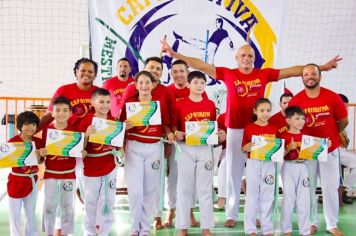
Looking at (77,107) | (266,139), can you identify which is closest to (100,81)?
(77,107)

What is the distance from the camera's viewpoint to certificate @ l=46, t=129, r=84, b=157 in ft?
10.4

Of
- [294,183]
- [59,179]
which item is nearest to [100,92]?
[59,179]

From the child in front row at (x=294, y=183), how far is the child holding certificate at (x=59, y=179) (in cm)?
184

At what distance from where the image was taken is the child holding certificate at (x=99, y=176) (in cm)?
336

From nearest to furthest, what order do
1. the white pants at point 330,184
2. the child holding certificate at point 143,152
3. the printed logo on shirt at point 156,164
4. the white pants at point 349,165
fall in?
the child holding certificate at point 143,152, the printed logo on shirt at point 156,164, the white pants at point 330,184, the white pants at point 349,165

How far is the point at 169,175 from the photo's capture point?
4.22 metres

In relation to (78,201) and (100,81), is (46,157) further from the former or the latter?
(100,81)

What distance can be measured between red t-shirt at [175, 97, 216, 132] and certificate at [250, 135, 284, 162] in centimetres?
45

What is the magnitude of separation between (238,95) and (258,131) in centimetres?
52

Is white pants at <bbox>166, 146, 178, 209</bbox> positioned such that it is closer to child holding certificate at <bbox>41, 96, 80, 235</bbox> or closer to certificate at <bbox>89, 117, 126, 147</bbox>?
certificate at <bbox>89, 117, 126, 147</bbox>

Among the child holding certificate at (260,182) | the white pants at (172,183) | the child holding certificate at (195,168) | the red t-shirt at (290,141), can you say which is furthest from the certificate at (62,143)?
the red t-shirt at (290,141)

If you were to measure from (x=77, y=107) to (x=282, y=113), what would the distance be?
192 centimetres

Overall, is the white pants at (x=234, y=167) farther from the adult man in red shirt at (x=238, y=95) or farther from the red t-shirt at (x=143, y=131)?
the red t-shirt at (x=143, y=131)

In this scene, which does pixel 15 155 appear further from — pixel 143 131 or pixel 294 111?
pixel 294 111
